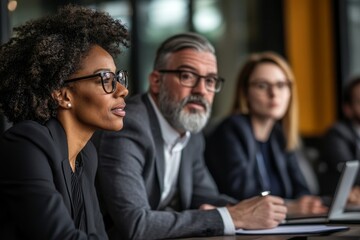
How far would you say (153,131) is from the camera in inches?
117

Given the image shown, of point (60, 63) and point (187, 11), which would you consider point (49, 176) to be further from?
point (187, 11)

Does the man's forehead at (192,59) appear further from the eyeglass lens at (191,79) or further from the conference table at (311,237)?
the conference table at (311,237)

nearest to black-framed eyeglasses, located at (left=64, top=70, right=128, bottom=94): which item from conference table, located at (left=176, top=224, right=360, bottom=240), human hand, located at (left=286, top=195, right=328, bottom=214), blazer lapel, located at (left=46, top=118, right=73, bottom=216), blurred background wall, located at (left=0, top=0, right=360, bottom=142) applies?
blazer lapel, located at (left=46, top=118, right=73, bottom=216)

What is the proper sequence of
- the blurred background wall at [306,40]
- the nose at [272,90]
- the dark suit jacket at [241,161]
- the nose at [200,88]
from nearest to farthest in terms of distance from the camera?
the nose at [200,88]
the dark suit jacket at [241,161]
the nose at [272,90]
the blurred background wall at [306,40]

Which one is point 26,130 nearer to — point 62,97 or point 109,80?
point 62,97

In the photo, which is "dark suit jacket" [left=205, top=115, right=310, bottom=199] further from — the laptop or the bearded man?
the laptop

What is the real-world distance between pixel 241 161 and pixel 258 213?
1455 millimetres

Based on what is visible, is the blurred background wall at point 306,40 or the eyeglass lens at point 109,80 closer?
the eyeglass lens at point 109,80

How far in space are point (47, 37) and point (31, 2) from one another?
9.32 ft

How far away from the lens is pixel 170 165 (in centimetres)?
307

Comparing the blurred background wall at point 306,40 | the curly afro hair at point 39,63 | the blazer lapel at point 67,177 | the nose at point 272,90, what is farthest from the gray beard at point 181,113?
the blurred background wall at point 306,40

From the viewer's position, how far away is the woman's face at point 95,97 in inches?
87.1

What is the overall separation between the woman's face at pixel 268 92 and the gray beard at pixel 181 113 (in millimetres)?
1246

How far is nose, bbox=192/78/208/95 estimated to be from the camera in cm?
303
